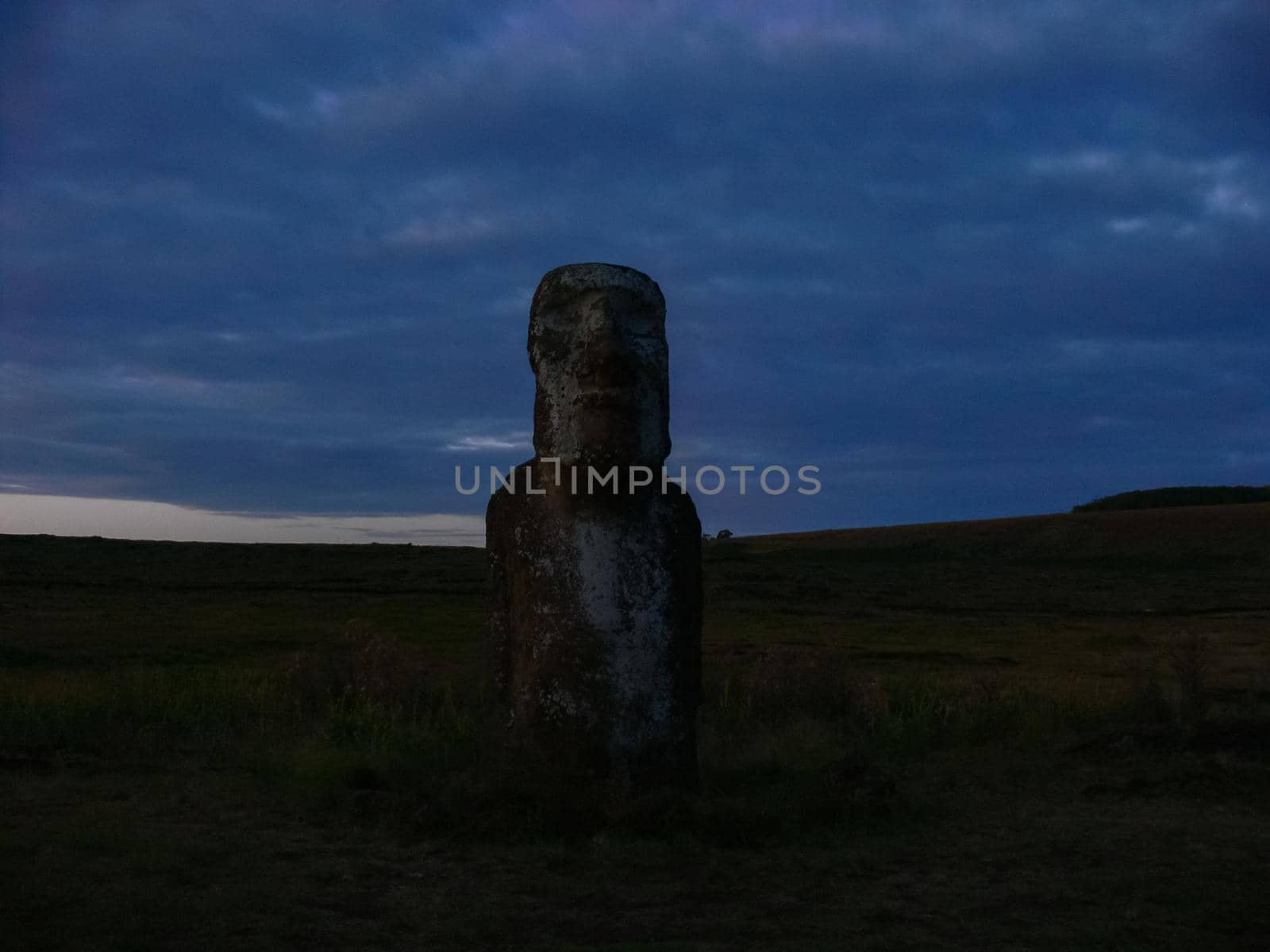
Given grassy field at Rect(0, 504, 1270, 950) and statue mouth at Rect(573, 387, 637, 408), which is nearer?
grassy field at Rect(0, 504, 1270, 950)

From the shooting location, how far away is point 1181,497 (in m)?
66.9

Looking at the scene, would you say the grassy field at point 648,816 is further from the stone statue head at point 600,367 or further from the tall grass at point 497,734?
the stone statue head at point 600,367

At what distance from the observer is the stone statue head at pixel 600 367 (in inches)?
268

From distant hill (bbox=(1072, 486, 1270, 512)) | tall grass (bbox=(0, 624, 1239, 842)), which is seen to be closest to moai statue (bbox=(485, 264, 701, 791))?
tall grass (bbox=(0, 624, 1239, 842))

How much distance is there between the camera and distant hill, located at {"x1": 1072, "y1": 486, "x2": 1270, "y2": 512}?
214ft

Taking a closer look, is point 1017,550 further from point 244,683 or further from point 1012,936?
point 1012,936

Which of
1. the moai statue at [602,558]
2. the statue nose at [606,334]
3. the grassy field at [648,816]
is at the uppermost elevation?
the statue nose at [606,334]

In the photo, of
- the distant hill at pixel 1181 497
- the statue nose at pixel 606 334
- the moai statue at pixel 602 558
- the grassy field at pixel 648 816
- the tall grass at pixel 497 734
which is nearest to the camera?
the grassy field at pixel 648 816

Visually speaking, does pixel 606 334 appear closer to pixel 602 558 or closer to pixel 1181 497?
pixel 602 558

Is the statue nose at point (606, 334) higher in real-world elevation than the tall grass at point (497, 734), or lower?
higher

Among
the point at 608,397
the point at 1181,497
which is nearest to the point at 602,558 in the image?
the point at 608,397

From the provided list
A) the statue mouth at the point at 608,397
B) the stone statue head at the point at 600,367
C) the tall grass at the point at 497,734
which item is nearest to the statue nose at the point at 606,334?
the stone statue head at the point at 600,367

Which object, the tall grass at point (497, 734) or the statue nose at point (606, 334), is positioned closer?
the tall grass at point (497, 734)

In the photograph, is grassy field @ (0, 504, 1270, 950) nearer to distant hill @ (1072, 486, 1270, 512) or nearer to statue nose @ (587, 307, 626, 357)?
statue nose @ (587, 307, 626, 357)
